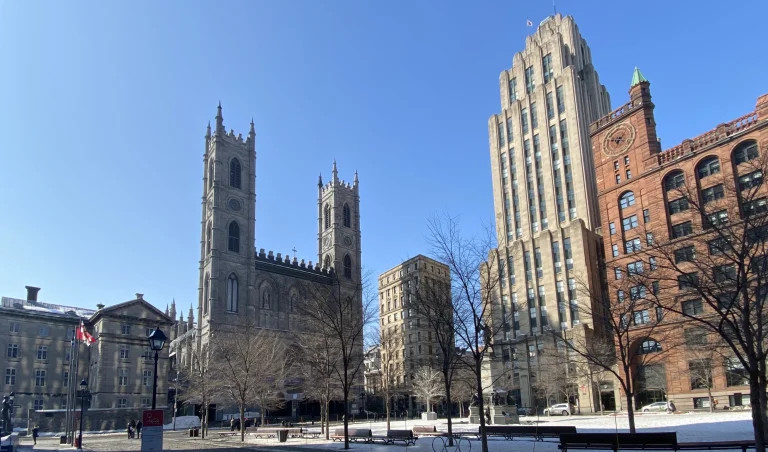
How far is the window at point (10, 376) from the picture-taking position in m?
69.1

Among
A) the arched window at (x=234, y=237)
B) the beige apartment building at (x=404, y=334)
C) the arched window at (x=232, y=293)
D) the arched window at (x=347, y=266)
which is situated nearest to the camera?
the beige apartment building at (x=404, y=334)

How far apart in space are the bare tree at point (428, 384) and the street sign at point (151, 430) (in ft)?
164

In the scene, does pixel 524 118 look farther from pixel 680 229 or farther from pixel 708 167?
pixel 680 229

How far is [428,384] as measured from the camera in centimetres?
6738

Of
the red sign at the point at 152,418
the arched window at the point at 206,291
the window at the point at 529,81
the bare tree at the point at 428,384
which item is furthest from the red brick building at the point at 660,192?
the arched window at the point at 206,291

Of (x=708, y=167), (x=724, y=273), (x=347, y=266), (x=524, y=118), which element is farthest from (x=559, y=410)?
(x=347, y=266)

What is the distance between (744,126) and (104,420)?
73.7m

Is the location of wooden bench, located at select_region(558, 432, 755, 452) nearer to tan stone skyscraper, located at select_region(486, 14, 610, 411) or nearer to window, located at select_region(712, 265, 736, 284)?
window, located at select_region(712, 265, 736, 284)

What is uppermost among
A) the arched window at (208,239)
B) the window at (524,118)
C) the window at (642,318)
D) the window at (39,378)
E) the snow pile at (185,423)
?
the window at (524,118)

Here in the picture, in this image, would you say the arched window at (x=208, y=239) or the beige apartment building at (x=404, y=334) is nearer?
the beige apartment building at (x=404, y=334)

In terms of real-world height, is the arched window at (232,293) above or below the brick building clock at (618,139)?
below

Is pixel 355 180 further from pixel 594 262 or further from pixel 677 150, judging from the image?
pixel 677 150

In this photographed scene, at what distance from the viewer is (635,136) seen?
61.7m

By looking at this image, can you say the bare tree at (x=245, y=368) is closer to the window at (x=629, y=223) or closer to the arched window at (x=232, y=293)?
the arched window at (x=232, y=293)
